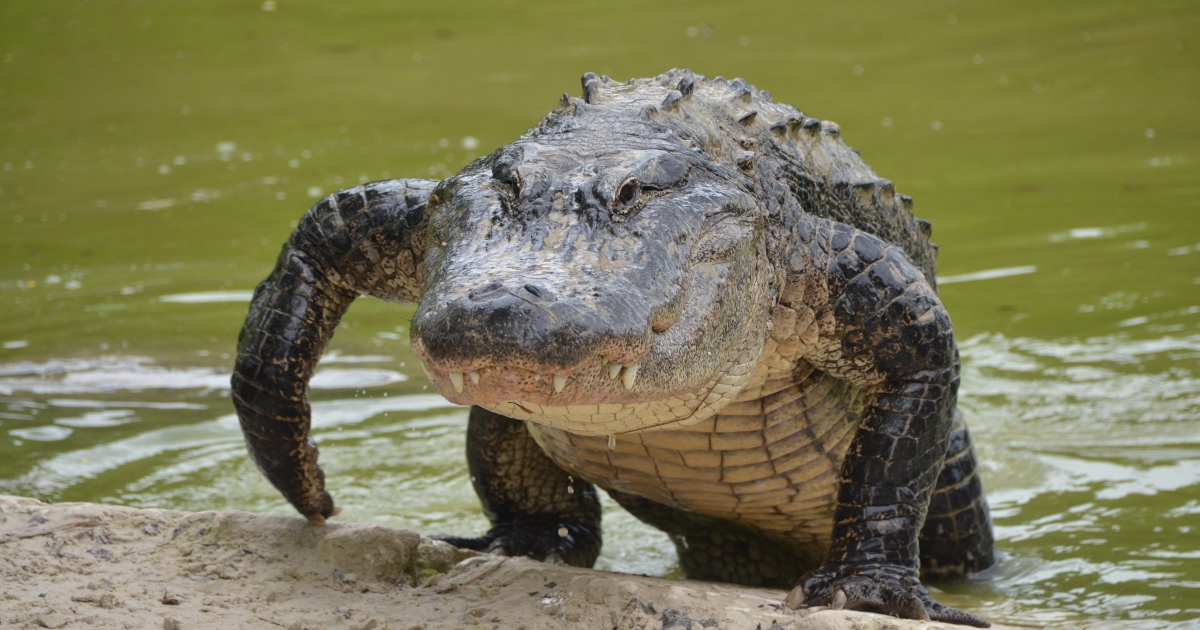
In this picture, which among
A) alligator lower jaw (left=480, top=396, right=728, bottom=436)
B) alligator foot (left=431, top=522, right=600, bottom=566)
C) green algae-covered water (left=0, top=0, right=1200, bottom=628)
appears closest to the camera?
alligator lower jaw (left=480, top=396, right=728, bottom=436)

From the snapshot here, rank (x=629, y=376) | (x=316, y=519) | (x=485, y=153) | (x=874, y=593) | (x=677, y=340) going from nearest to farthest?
(x=629, y=376), (x=677, y=340), (x=874, y=593), (x=316, y=519), (x=485, y=153)

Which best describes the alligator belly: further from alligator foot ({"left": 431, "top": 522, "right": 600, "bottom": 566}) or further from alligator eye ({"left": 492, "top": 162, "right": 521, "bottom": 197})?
alligator eye ({"left": 492, "top": 162, "right": 521, "bottom": 197})

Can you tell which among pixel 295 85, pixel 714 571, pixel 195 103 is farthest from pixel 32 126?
pixel 714 571

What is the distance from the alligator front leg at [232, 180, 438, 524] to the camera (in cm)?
301

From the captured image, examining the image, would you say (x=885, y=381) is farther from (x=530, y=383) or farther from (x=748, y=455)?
(x=530, y=383)

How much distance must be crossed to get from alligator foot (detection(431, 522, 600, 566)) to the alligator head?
1.03 m

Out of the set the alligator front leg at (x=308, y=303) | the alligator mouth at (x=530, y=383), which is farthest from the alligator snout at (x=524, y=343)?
the alligator front leg at (x=308, y=303)

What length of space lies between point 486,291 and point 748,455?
1287mm

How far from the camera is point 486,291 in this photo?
196 centimetres

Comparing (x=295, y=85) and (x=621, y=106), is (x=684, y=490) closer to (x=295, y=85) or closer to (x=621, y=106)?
(x=621, y=106)

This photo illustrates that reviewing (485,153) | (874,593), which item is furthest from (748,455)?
(485,153)

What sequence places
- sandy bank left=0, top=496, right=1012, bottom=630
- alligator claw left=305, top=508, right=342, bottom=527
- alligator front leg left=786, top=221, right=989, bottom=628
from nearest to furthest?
sandy bank left=0, top=496, right=1012, bottom=630 → alligator front leg left=786, top=221, right=989, bottom=628 → alligator claw left=305, top=508, right=342, bottom=527

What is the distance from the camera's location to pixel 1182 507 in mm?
3949

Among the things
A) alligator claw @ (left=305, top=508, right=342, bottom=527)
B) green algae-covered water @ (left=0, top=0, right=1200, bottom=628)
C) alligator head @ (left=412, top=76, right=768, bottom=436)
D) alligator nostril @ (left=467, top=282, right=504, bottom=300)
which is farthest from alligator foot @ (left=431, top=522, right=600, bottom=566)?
alligator nostril @ (left=467, top=282, right=504, bottom=300)
